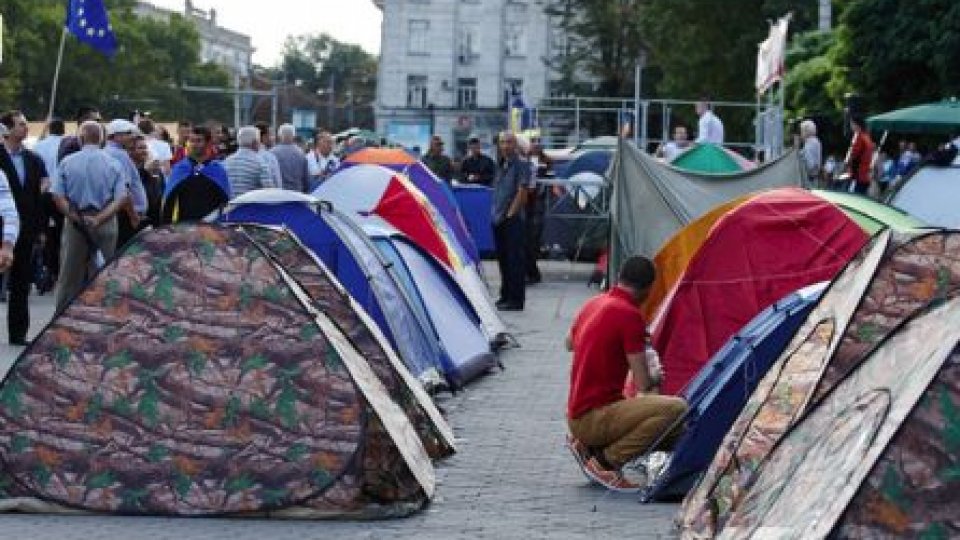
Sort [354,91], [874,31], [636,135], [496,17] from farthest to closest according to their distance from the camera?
[354,91] → [496,17] → [874,31] → [636,135]

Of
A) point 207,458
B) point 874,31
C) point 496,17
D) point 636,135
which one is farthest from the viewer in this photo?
point 496,17

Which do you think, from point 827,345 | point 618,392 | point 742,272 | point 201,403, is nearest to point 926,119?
point 742,272

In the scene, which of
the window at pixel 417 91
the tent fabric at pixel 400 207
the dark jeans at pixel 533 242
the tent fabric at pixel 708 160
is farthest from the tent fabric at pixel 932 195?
the window at pixel 417 91

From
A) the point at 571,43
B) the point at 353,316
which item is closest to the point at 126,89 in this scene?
the point at 571,43

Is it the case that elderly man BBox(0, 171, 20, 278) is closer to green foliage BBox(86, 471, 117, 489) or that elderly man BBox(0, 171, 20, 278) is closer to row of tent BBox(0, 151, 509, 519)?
row of tent BBox(0, 151, 509, 519)

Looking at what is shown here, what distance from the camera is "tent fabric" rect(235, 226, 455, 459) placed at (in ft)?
43.2

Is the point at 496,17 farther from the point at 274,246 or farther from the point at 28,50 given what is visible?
the point at 274,246

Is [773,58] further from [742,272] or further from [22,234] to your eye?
[742,272]

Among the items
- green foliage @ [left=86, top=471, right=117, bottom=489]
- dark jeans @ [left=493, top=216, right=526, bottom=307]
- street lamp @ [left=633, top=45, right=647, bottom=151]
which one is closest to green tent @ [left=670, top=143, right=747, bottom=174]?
dark jeans @ [left=493, top=216, right=526, bottom=307]

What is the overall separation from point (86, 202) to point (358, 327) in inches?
241

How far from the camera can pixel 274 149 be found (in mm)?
25078

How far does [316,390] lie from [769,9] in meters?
60.0

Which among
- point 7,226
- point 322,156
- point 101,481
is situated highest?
point 7,226

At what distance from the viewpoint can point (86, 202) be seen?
1895cm
